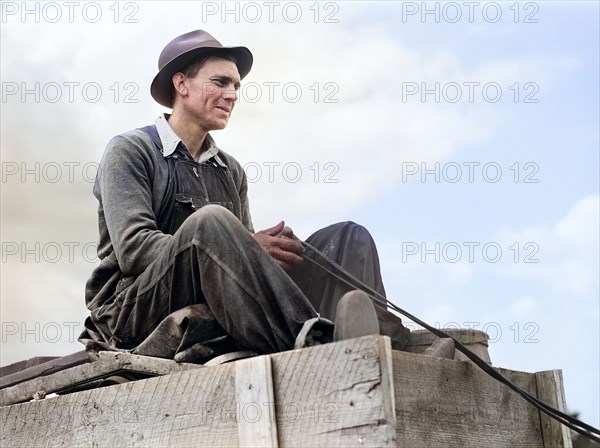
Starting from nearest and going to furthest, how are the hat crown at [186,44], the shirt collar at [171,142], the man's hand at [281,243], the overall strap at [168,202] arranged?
the man's hand at [281,243]
the overall strap at [168,202]
the shirt collar at [171,142]
the hat crown at [186,44]

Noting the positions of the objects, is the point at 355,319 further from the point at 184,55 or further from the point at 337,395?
the point at 184,55

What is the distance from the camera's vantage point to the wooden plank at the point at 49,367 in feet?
17.4

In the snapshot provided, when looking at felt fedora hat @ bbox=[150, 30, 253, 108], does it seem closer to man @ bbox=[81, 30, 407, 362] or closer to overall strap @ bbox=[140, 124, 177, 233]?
man @ bbox=[81, 30, 407, 362]

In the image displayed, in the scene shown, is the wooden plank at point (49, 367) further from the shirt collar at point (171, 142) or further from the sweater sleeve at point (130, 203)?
the shirt collar at point (171, 142)

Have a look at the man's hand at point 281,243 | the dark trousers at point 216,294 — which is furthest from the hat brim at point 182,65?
the dark trousers at point 216,294

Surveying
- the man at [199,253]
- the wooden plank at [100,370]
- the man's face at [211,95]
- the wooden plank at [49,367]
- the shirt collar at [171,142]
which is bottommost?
the wooden plank at [100,370]

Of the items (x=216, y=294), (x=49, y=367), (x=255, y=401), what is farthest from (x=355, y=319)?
(x=49, y=367)

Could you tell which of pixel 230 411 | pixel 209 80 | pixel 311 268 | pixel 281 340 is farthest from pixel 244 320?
pixel 209 80

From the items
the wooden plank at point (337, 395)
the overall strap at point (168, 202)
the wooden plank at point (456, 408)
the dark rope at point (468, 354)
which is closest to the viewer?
the wooden plank at point (337, 395)

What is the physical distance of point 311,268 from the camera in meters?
5.16

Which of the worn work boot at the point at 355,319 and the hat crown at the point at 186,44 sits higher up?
the hat crown at the point at 186,44

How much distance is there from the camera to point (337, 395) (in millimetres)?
3768

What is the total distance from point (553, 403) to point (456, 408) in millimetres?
1054

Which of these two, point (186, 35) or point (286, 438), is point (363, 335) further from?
point (186, 35)
